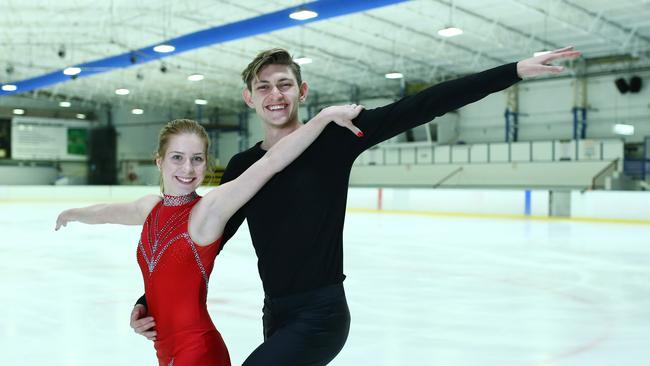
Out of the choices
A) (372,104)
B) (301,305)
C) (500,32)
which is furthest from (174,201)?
(372,104)

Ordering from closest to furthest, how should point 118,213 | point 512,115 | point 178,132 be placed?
point 178,132 → point 118,213 → point 512,115

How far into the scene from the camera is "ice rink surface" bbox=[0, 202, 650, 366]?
392 cm

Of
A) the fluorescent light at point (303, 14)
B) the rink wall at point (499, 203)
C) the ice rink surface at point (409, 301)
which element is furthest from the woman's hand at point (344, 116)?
the rink wall at point (499, 203)

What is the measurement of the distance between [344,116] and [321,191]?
228mm

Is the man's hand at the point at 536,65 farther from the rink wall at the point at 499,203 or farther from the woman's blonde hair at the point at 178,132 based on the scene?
the rink wall at the point at 499,203

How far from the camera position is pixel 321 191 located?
192 centimetres

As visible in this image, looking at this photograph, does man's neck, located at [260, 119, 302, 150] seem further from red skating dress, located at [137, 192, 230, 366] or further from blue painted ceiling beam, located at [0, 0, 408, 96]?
blue painted ceiling beam, located at [0, 0, 408, 96]

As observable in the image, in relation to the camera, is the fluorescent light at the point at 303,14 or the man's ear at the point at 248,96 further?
the fluorescent light at the point at 303,14

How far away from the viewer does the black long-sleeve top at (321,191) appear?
187cm

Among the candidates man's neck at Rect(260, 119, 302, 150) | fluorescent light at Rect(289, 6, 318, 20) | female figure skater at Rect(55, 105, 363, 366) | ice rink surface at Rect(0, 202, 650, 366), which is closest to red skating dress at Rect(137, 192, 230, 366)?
female figure skater at Rect(55, 105, 363, 366)

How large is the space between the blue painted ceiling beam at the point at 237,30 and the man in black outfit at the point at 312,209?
11.7 metres

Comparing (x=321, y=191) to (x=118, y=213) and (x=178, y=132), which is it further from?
(x=118, y=213)

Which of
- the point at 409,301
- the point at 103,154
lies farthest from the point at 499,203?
the point at 103,154

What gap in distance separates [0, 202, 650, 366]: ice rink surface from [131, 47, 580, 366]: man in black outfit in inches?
74.6
